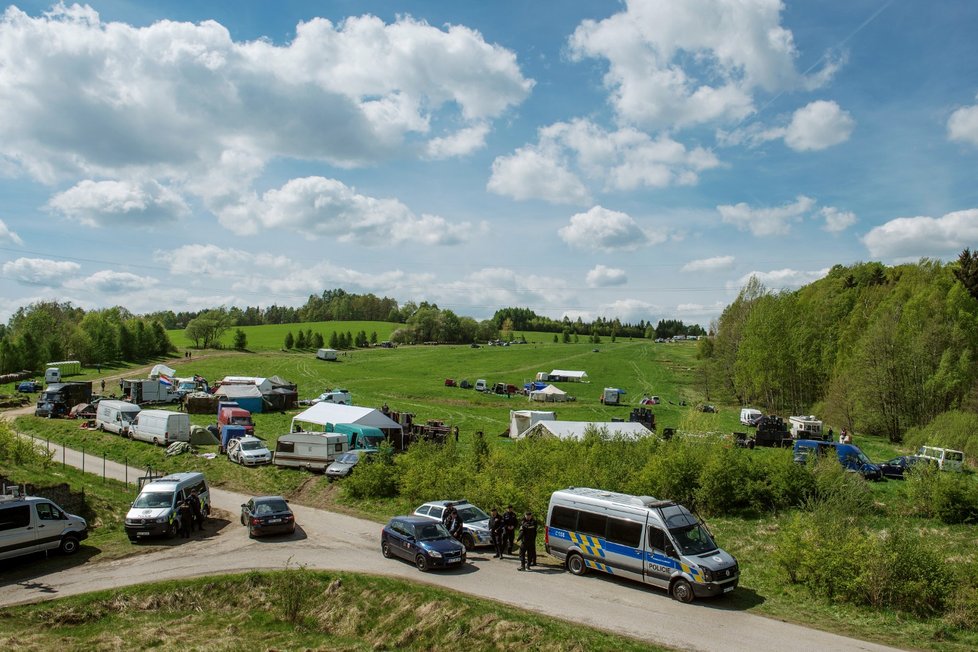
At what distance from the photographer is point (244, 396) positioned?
54.0m

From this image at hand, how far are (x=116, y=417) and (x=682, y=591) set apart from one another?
4197cm

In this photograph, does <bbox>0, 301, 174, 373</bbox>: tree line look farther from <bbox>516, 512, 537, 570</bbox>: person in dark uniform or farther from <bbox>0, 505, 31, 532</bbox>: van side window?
<bbox>516, 512, 537, 570</bbox>: person in dark uniform

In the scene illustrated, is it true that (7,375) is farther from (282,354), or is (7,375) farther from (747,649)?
(747,649)

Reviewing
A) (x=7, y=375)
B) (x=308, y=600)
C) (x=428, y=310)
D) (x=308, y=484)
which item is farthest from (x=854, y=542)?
(x=428, y=310)

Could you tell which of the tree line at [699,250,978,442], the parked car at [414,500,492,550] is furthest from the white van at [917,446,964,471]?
the parked car at [414,500,492,550]

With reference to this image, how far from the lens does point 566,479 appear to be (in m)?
22.7

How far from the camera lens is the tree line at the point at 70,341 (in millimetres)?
82250

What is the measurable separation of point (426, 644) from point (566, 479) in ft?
32.5

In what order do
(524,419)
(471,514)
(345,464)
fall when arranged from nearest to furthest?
(471,514) → (345,464) → (524,419)

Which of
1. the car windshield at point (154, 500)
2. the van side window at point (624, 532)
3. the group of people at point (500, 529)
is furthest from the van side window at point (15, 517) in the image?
the van side window at point (624, 532)

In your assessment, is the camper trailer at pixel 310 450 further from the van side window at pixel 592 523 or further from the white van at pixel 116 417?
the van side window at pixel 592 523

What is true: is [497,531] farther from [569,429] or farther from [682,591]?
[569,429]

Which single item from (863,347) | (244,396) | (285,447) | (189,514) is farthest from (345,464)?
(863,347)

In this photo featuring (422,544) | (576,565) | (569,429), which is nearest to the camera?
(576,565)
